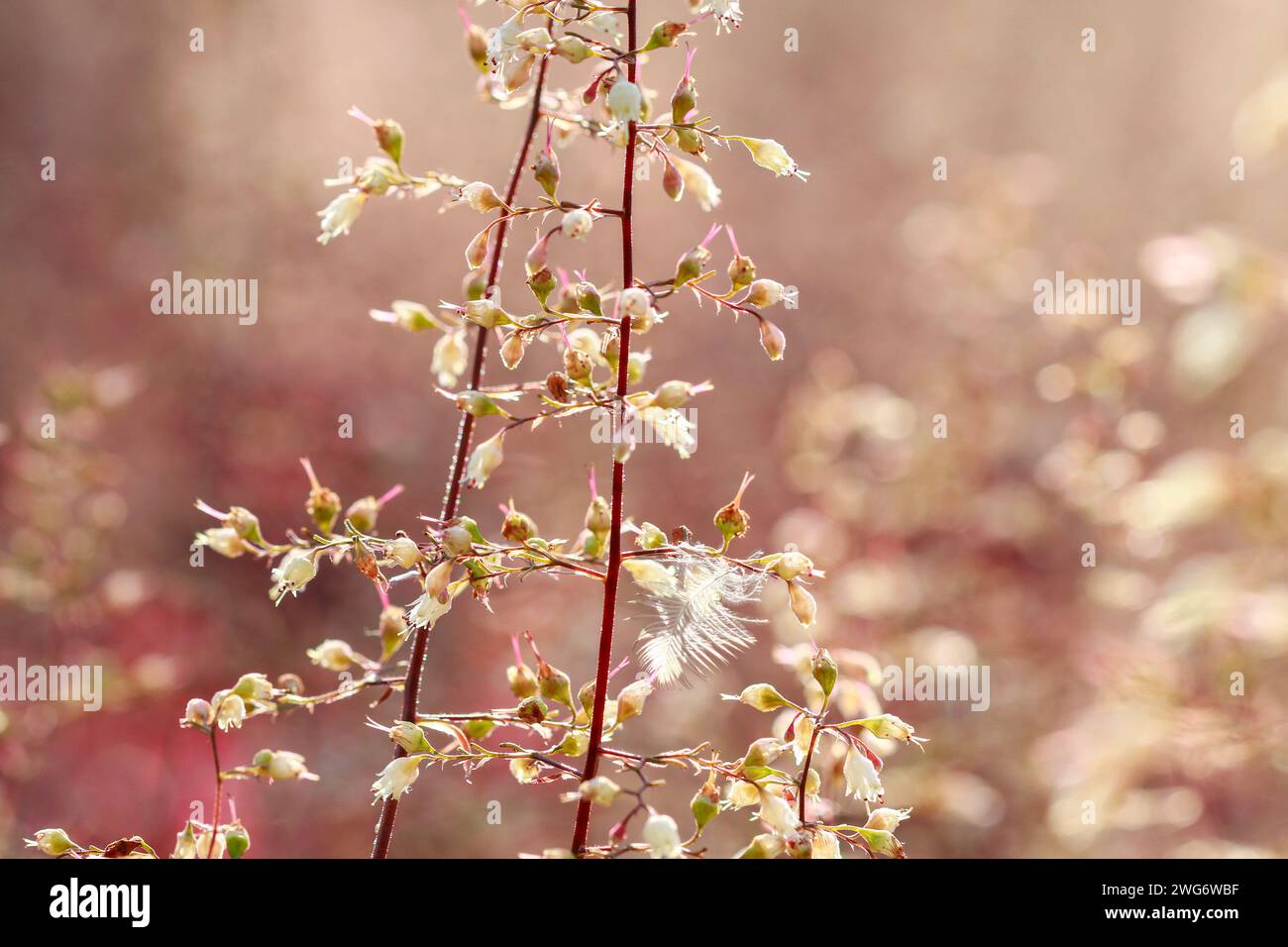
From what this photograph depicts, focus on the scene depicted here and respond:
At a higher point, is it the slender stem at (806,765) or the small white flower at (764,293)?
the small white flower at (764,293)

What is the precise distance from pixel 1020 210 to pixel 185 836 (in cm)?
225

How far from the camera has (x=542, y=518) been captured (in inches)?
122

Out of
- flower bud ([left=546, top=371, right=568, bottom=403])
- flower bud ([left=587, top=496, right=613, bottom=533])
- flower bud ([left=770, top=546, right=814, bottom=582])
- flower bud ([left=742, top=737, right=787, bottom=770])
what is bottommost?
flower bud ([left=742, top=737, right=787, bottom=770])

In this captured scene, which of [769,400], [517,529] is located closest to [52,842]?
[517,529]

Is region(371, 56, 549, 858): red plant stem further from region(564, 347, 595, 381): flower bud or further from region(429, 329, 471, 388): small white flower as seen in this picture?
region(564, 347, 595, 381): flower bud

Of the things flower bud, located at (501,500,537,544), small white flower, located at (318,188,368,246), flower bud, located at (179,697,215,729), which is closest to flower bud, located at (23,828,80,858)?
flower bud, located at (179,697,215,729)

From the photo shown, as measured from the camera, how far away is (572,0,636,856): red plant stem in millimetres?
839

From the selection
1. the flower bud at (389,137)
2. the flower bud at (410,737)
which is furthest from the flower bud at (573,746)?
the flower bud at (389,137)

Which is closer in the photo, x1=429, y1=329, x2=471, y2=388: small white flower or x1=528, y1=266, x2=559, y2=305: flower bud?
x1=528, y1=266, x2=559, y2=305: flower bud

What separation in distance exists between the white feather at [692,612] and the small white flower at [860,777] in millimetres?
131

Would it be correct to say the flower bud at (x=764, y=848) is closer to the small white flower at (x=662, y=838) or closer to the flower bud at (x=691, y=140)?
the small white flower at (x=662, y=838)

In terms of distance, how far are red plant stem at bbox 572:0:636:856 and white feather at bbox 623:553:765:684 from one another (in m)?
0.03

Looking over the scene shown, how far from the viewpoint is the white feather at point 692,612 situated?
0.88 meters
